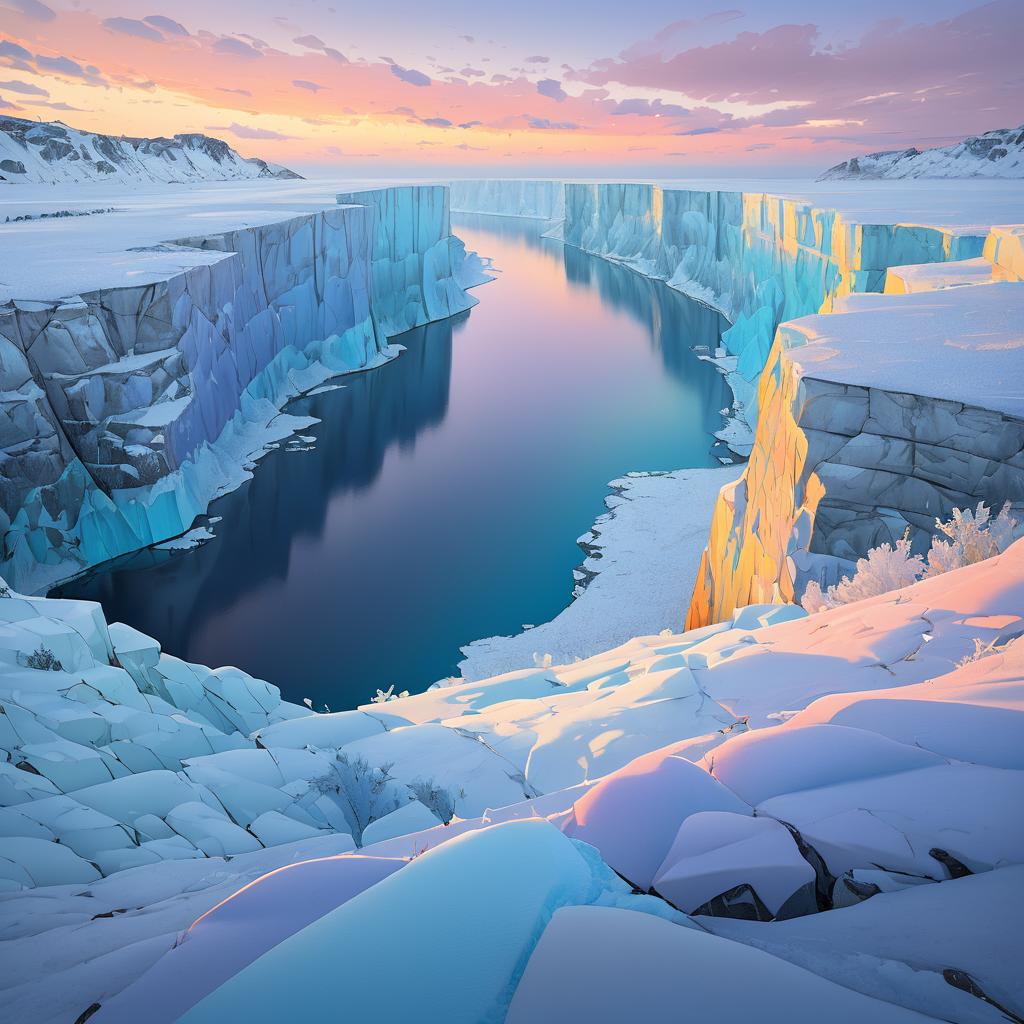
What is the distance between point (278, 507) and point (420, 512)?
2606mm

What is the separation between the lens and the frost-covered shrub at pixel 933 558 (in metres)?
4.32

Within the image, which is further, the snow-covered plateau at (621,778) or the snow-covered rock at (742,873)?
the snow-covered rock at (742,873)

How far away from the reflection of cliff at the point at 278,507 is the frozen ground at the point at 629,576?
419 cm

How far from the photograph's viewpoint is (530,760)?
3699 mm

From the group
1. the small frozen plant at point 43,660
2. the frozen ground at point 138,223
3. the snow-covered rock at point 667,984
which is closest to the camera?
the snow-covered rock at point 667,984

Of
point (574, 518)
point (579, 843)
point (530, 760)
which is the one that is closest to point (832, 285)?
point (574, 518)

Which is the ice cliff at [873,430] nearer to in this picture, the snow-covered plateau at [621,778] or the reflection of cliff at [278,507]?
the snow-covered plateau at [621,778]

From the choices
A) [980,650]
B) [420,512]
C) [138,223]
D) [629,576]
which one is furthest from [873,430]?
[138,223]

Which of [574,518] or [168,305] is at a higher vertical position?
[168,305]

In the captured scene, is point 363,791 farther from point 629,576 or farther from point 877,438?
point 629,576

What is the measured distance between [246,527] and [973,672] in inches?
467

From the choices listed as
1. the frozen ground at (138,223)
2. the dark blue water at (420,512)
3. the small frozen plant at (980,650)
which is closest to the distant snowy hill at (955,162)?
the frozen ground at (138,223)

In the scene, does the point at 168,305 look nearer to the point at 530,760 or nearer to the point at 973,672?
the point at 530,760

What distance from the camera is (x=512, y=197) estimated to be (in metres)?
74.4
